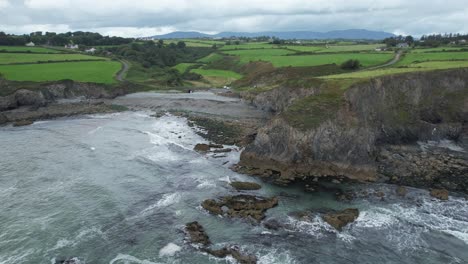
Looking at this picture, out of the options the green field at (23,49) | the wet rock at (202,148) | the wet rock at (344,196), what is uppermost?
the green field at (23,49)

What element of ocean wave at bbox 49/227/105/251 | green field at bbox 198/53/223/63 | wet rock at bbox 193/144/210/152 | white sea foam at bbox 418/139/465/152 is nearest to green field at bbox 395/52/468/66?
white sea foam at bbox 418/139/465/152

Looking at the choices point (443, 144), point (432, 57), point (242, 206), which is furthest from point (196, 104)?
point (432, 57)

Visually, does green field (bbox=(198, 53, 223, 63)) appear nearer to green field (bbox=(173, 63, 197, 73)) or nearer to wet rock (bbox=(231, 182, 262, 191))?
green field (bbox=(173, 63, 197, 73))

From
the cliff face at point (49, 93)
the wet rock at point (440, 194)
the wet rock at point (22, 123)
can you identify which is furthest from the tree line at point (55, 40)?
the wet rock at point (440, 194)

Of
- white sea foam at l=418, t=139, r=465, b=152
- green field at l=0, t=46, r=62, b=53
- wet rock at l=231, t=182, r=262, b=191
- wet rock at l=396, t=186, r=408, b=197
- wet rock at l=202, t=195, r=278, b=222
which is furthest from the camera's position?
green field at l=0, t=46, r=62, b=53

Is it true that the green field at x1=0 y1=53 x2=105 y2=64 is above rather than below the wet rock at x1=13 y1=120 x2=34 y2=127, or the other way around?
above

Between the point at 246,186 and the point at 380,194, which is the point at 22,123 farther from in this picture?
the point at 380,194

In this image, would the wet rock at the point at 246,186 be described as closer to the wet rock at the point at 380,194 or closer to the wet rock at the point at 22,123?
the wet rock at the point at 380,194
